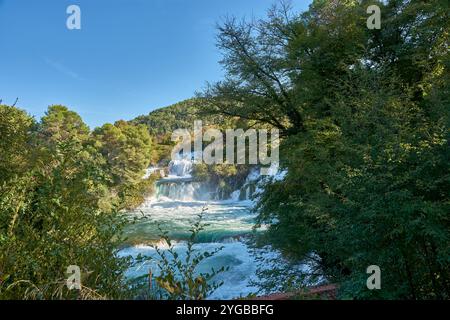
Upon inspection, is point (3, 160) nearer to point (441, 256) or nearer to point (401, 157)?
point (401, 157)

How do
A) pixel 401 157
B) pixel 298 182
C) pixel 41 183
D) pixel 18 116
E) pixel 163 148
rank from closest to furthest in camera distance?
1. pixel 41 183
2. pixel 401 157
3. pixel 18 116
4. pixel 298 182
5. pixel 163 148

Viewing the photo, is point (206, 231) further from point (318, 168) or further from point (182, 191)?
point (182, 191)

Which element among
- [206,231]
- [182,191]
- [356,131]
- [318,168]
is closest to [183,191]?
A: [182,191]

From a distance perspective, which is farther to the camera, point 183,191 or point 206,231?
point 183,191

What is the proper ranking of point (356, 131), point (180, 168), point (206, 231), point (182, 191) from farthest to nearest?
1. point (180, 168)
2. point (182, 191)
3. point (206, 231)
4. point (356, 131)

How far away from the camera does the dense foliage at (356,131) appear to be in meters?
3.53

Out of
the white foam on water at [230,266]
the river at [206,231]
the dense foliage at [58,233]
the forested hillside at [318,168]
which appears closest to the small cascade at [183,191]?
the river at [206,231]

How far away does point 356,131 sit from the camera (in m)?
5.66

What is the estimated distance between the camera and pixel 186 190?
30.3 metres

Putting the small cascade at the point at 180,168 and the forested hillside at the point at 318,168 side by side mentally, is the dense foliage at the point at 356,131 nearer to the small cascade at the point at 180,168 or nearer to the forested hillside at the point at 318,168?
the forested hillside at the point at 318,168

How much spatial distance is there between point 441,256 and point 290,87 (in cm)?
750

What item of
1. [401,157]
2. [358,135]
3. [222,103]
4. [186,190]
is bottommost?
[186,190]

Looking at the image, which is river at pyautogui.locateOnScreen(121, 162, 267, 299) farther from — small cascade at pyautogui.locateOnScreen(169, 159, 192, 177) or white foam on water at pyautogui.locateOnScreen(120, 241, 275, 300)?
small cascade at pyautogui.locateOnScreen(169, 159, 192, 177)
